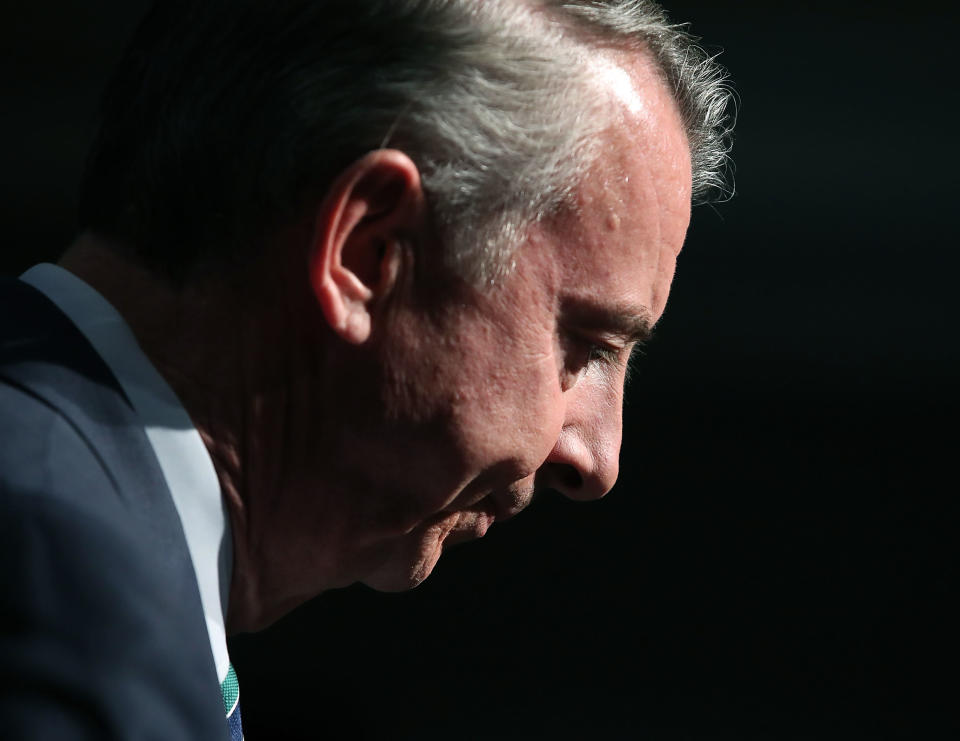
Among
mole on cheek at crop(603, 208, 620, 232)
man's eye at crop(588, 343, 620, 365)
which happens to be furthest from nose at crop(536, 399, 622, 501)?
mole on cheek at crop(603, 208, 620, 232)

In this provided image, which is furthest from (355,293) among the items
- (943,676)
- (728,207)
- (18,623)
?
(943,676)

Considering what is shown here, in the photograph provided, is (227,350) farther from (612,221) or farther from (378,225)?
(612,221)

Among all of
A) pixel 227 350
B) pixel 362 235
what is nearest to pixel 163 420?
pixel 227 350

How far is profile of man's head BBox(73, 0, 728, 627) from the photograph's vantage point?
2.51 feet

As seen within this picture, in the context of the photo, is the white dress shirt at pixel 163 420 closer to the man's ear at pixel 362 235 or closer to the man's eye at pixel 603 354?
the man's ear at pixel 362 235

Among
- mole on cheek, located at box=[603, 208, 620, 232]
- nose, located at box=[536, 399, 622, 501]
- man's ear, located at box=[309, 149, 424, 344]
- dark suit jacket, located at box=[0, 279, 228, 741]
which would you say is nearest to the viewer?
dark suit jacket, located at box=[0, 279, 228, 741]

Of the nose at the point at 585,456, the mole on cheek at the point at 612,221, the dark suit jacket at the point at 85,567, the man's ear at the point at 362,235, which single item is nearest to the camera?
the dark suit jacket at the point at 85,567

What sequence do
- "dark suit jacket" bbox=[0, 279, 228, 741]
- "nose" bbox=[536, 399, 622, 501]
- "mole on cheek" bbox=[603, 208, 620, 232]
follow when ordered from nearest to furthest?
1. "dark suit jacket" bbox=[0, 279, 228, 741]
2. "mole on cheek" bbox=[603, 208, 620, 232]
3. "nose" bbox=[536, 399, 622, 501]

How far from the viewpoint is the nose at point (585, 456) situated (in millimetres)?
1000

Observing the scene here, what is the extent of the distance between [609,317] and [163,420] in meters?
0.33

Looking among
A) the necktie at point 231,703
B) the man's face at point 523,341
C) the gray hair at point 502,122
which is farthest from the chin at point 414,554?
the gray hair at point 502,122

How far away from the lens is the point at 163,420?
76 cm

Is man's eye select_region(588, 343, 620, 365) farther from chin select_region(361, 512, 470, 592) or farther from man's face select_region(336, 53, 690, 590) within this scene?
chin select_region(361, 512, 470, 592)

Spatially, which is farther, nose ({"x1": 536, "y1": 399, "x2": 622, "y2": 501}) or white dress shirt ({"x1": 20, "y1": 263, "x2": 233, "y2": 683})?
nose ({"x1": 536, "y1": 399, "x2": 622, "y2": 501})
